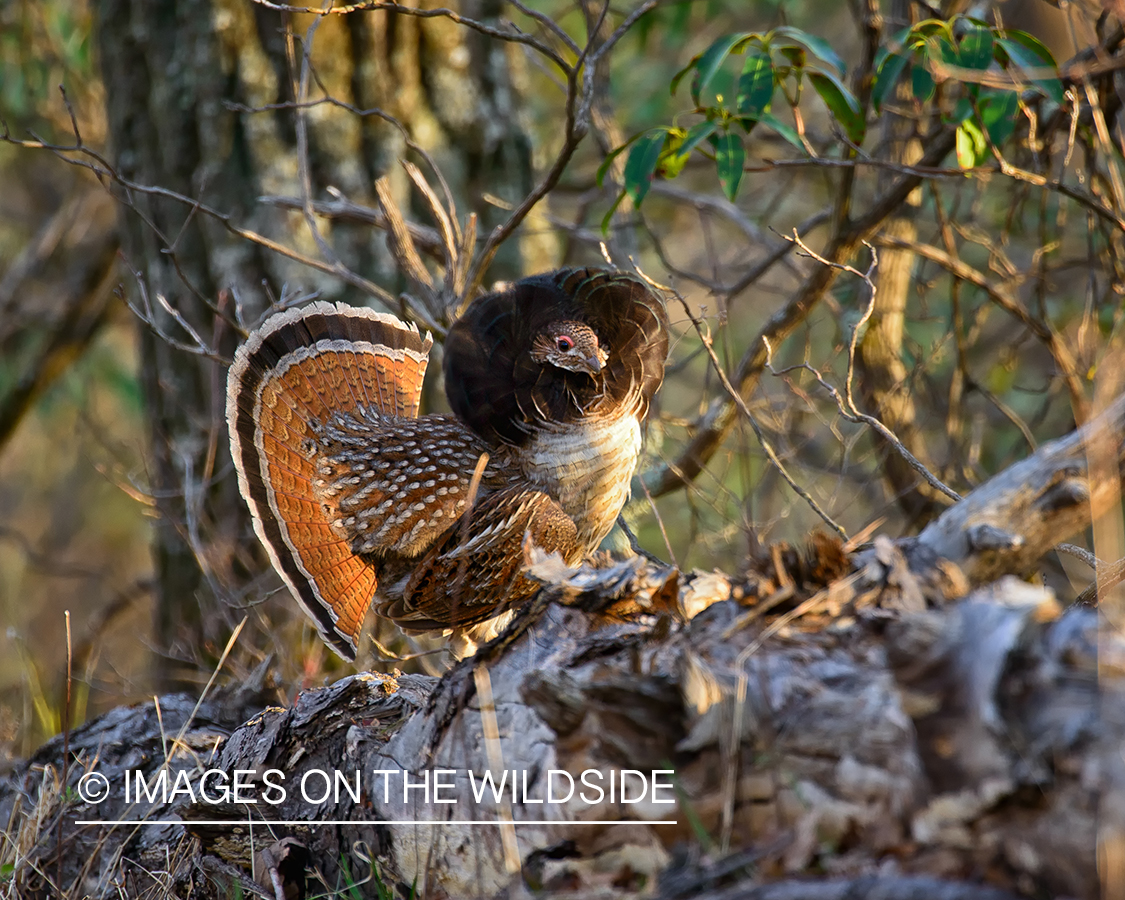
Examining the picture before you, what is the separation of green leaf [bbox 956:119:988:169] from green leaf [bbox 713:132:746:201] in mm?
835

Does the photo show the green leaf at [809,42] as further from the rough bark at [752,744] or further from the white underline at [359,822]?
the white underline at [359,822]

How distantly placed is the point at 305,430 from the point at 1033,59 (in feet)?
9.70

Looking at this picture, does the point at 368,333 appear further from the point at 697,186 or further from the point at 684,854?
the point at 697,186

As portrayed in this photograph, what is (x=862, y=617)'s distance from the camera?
199 centimetres

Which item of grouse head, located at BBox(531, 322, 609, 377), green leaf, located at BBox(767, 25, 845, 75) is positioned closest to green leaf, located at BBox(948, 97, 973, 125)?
green leaf, located at BBox(767, 25, 845, 75)

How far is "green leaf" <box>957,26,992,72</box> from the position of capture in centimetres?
332

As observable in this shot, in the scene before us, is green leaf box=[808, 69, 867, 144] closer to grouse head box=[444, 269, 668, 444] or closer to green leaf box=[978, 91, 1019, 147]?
green leaf box=[978, 91, 1019, 147]

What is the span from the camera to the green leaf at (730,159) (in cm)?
344

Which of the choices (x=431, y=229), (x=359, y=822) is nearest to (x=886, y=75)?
(x=431, y=229)

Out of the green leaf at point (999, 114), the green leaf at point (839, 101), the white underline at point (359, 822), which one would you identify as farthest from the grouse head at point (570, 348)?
the white underline at point (359, 822)

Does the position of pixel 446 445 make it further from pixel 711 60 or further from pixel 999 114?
pixel 999 114

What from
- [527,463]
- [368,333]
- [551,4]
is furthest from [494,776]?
[551,4]

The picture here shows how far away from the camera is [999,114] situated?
3416mm

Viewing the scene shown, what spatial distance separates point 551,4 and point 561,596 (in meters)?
6.80
